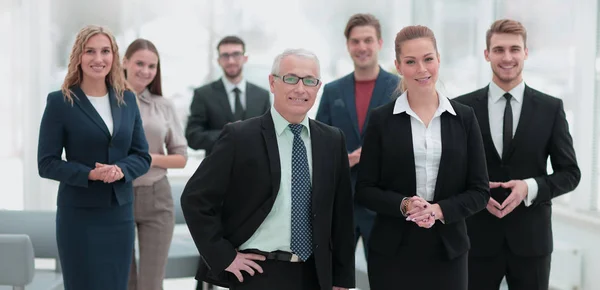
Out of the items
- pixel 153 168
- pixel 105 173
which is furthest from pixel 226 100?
pixel 105 173

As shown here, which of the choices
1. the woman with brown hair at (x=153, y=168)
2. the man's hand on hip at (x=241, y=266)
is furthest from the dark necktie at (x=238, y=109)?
the man's hand on hip at (x=241, y=266)

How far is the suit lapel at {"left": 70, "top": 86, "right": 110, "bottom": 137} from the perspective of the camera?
3.42m

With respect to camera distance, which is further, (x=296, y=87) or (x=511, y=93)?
(x=511, y=93)

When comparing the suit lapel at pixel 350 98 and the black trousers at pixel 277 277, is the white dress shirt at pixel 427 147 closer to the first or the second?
the black trousers at pixel 277 277

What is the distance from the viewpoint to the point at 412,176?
273 cm

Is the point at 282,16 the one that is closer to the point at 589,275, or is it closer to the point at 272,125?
the point at 589,275

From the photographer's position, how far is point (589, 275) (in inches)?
208

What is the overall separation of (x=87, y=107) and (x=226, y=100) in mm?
1494

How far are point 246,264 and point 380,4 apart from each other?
6081mm

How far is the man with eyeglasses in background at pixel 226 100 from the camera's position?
15.7 feet

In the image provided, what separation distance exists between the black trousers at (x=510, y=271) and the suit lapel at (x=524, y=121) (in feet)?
1.37

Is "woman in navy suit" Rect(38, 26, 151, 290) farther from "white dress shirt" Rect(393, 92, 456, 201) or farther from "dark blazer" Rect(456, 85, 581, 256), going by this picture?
"dark blazer" Rect(456, 85, 581, 256)

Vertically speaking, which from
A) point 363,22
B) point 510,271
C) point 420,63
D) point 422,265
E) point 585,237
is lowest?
point 585,237

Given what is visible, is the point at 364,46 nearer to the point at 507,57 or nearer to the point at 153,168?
the point at 507,57
